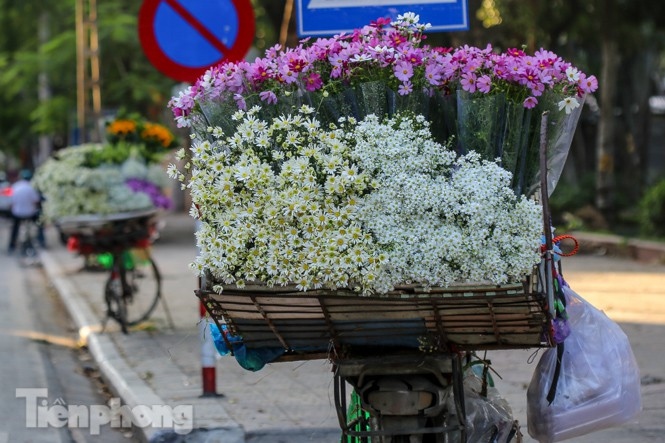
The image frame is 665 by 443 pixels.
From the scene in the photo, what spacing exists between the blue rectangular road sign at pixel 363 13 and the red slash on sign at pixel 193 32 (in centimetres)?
156

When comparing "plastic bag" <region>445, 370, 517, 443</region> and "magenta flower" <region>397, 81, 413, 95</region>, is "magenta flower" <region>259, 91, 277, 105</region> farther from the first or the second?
"plastic bag" <region>445, 370, 517, 443</region>

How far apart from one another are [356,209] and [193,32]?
3669 mm

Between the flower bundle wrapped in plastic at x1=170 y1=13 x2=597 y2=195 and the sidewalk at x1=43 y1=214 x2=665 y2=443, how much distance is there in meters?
0.83

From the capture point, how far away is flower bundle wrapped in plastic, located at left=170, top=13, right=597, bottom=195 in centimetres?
331

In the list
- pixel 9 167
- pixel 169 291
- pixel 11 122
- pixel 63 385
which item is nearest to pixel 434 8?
pixel 63 385

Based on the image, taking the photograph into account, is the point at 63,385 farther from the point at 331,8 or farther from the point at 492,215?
the point at 492,215

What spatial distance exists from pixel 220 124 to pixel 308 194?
17.4 inches

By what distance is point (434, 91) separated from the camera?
338 centimetres

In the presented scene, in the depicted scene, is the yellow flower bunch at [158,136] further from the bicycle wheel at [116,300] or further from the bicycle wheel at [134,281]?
the bicycle wheel at [116,300]

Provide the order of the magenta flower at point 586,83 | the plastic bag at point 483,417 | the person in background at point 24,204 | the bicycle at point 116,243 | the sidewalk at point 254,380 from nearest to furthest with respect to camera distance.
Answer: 1. the magenta flower at point 586,83
2. the plastic bag at point 483,417
3. the sidewalk at point 254,380
4. the bicycle at point 116,243
5. the person in background at point 24,204

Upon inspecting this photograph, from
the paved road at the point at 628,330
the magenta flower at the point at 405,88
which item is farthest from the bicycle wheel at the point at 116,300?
the magenta flower at the point at 405,88

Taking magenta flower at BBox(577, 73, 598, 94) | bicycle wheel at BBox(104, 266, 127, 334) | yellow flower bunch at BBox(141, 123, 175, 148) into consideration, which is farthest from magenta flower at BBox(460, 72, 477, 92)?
yellow flower bunch at BBox(141, 123, 175, 148)

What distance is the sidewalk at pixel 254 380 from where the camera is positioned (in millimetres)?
5816

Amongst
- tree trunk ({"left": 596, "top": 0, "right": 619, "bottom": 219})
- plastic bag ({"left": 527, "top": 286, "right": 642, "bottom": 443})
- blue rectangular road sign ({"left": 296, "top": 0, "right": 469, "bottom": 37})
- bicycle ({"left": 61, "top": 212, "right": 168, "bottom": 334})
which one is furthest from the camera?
tree trunk ({"left": 596, "top": 0, "right": 619, "bottom": 219})
